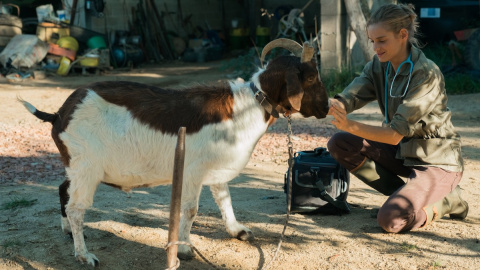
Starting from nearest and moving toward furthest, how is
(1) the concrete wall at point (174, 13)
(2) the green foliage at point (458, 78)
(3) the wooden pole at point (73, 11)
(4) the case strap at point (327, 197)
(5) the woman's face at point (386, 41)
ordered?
(5) the woman's face at point (386, 41), (4) the case strap at point (327, 197), (2) the green foliage at point (458, 78), (3) the wooden pole at point (73, 11), (1) the concrete wall at point (174, 13)

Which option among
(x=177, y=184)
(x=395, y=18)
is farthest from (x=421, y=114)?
(x=177, y=184)

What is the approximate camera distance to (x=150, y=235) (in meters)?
4.73

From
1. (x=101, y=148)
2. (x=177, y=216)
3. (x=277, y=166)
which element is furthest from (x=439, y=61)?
(x=177, y=216)

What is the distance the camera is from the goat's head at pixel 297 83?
409cm

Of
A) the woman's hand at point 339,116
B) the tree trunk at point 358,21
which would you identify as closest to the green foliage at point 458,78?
the tree trunk at point 358,21

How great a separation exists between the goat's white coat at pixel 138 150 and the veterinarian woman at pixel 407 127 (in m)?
0.67

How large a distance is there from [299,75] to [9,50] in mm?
11903

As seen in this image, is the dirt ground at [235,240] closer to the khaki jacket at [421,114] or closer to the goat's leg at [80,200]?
the goat's leg at [80,200]

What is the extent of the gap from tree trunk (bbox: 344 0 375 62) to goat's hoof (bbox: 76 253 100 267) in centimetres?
689

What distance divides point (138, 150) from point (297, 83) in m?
1.21

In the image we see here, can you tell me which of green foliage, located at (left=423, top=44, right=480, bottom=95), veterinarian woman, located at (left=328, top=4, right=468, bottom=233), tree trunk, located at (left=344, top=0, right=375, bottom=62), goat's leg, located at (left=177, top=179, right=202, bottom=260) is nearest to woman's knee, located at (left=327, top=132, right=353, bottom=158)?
veterinarian woman, located at (left=328, top=4, right=468, bottom=233)

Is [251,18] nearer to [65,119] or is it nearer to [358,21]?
[358,21]

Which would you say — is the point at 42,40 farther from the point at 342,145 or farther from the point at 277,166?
the point at 342,145

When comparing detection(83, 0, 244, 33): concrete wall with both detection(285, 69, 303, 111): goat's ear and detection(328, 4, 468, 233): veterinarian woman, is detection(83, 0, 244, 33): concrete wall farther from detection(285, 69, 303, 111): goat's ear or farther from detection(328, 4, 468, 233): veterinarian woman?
detection(285, 69, 303, 111): goat's ear
